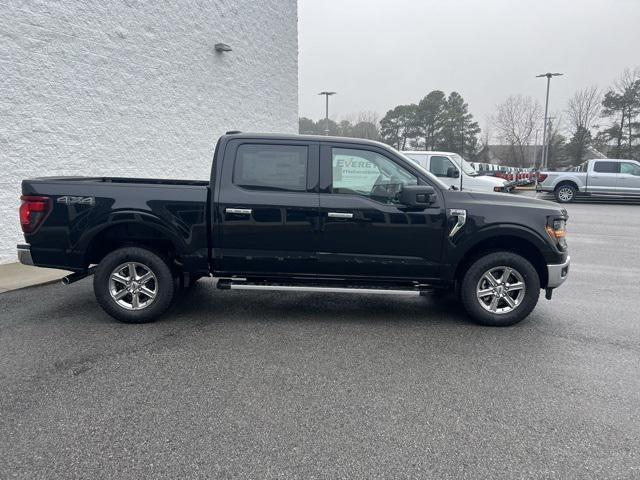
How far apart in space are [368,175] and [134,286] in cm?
275

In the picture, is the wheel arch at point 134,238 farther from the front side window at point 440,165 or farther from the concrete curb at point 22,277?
the front side window at point 440,165

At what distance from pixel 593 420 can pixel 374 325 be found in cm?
223

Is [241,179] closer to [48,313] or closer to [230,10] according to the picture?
[48,313]

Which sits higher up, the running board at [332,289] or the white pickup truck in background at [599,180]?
the white pickup truck in background at [599,180]

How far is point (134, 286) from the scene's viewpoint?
4812mm

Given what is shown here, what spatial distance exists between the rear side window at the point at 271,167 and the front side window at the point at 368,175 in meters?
0.36

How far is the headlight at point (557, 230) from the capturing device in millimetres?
4746

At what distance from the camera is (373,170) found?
15.9 feet

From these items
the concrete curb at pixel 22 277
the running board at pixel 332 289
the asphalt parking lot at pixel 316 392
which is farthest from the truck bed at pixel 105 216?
the concrete curb at pixel 22 277

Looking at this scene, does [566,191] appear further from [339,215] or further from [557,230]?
[339,215]

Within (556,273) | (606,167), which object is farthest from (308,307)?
(606,167)

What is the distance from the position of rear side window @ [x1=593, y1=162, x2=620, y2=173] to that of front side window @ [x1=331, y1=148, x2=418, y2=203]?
18312mm

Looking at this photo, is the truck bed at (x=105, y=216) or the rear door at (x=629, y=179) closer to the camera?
the truck bed at (x=105, y=216)

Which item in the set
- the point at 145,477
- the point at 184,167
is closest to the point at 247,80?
the point at 184,167
